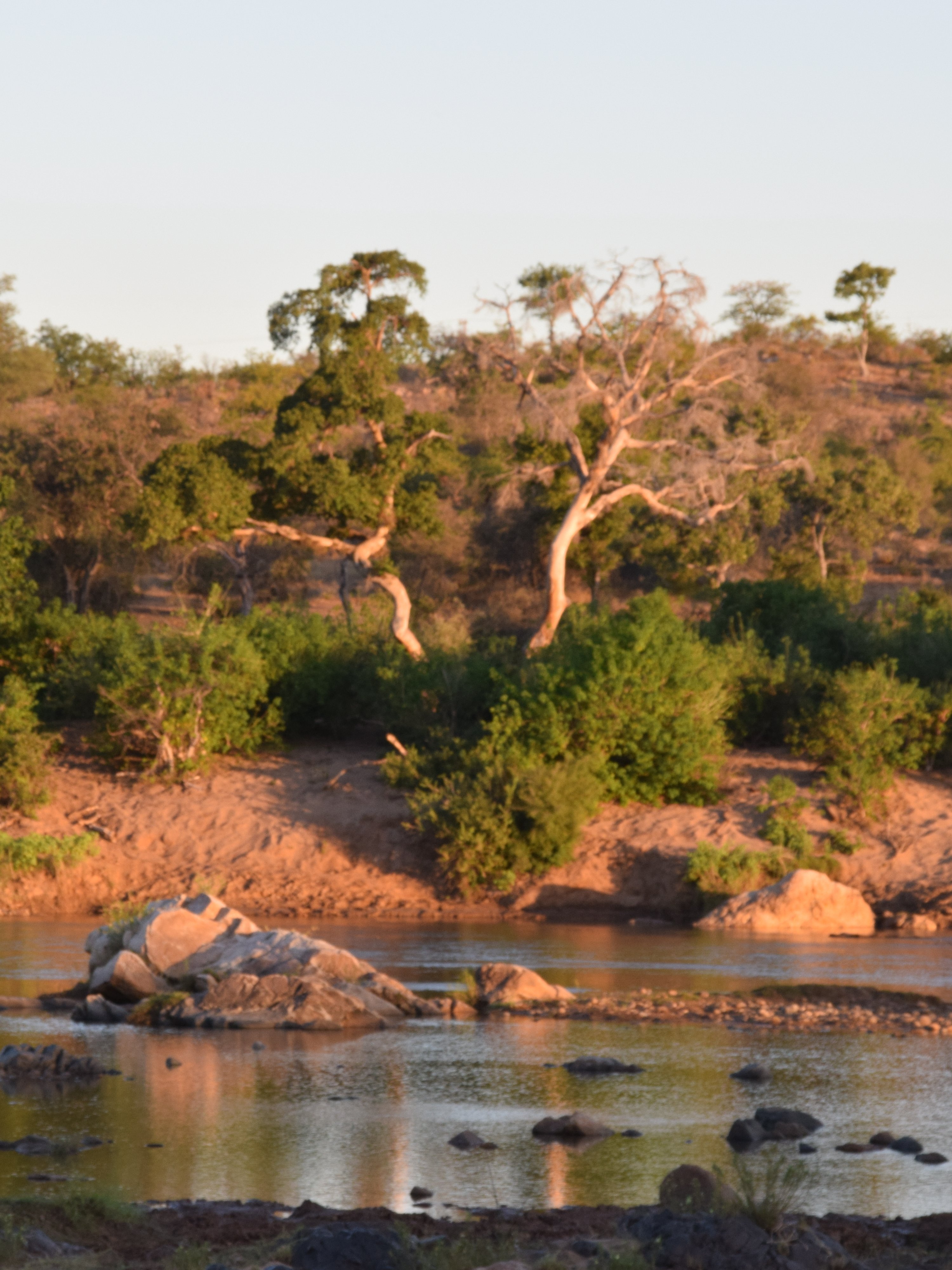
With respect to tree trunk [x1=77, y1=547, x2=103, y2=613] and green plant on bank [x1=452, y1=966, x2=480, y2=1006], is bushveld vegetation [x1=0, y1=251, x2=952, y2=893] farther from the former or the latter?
green plant on bank [x1=452, y1=966, x2=480, y2=1006]

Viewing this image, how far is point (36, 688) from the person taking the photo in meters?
31.0

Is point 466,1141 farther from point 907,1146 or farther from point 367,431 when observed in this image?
point 367,431

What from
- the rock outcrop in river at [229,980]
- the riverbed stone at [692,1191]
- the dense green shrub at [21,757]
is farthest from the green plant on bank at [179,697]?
the riverbed stone at [692,1191]

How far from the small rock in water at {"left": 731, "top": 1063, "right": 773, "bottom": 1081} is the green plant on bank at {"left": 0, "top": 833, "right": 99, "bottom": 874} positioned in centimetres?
1723

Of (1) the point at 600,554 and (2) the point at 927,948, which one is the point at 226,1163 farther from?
(1) the point at 600,554

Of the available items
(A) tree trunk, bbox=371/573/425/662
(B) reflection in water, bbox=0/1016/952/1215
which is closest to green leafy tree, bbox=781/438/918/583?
(A) tree trunk, bbox=371/573/425/662

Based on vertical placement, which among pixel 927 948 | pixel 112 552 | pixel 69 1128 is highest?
pixel 112 552

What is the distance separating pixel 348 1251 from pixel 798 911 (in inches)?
740

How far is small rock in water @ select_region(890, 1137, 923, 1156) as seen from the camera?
32.6ft

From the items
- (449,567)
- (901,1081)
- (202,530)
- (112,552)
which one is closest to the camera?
(901,1081)

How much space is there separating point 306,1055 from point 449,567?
1352 inches

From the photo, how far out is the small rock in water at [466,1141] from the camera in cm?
998

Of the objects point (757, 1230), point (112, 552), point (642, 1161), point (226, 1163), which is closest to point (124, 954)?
point (226, 1163)

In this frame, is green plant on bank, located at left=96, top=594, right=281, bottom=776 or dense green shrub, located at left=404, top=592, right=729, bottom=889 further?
green plant on bank, located at left=96, top=594, right=281, bottom=776
